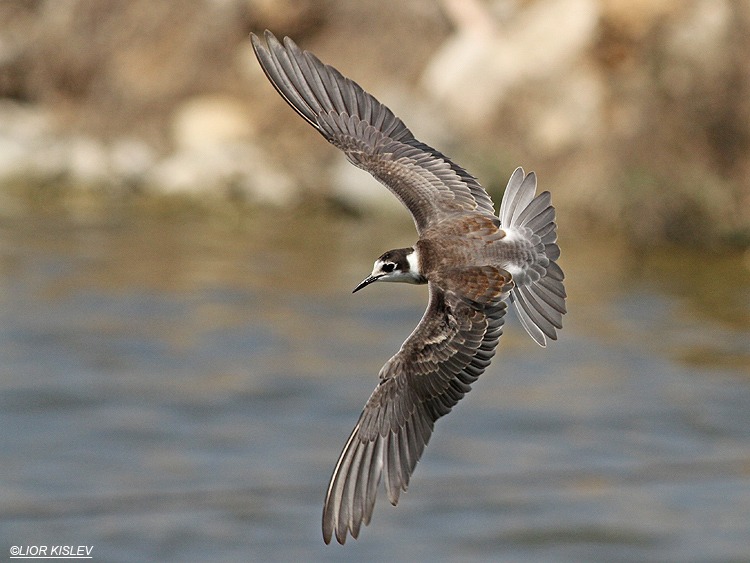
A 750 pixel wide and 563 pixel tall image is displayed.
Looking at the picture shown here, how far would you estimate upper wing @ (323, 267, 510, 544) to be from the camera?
4.04 m

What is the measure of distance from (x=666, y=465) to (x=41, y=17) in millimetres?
17695

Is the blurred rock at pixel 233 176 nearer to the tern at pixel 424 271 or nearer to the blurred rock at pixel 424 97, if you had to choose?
the blurred rock at pixel 424 97

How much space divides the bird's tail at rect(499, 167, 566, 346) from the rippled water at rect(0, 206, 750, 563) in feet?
20.7

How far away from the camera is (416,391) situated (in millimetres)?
4352

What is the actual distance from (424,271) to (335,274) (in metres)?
15.2

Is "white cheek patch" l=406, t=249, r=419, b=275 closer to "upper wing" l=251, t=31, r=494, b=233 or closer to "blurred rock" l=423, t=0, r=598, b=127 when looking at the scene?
"upper wing" l=251, t=31, r=494, b=233

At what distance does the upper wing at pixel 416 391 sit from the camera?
4.04m

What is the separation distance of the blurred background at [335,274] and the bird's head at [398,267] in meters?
6.87

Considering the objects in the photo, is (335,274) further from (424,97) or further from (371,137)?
(371,137)

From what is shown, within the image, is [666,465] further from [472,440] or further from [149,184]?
[149,184]

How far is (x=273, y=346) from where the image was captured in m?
16.4

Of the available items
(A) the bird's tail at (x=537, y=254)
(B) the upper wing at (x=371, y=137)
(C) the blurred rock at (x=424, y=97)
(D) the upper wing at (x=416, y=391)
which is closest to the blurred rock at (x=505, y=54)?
(C) the blurred rock at (x=424, y=97)

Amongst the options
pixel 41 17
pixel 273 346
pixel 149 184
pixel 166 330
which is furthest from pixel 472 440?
pixel 41 17

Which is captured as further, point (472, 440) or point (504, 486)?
point (472, 440)
